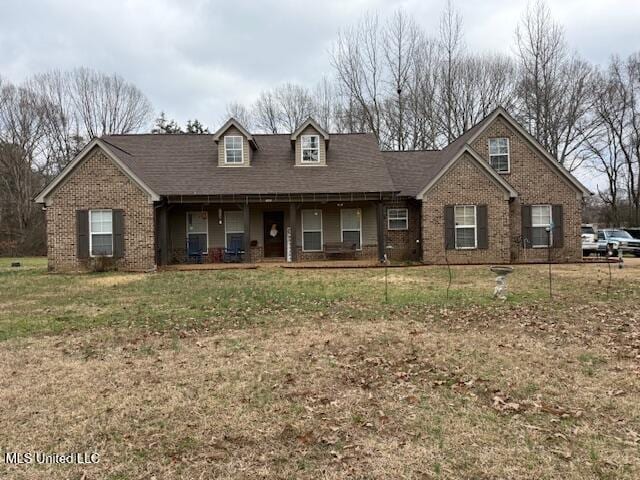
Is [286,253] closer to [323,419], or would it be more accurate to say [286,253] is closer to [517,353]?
[517,353]

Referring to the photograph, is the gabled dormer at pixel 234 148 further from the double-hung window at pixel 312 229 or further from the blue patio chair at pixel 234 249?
the double-hung window at pixel 312 229

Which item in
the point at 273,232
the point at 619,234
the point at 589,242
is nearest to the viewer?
the point at 273,232

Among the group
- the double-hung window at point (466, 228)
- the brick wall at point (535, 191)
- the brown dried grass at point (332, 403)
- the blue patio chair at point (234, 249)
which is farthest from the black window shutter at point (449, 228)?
the brown dried grass at point (332, 403)

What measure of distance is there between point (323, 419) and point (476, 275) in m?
10.8

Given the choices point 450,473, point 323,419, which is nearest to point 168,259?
point 323,419

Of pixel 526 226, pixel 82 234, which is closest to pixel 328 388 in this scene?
pixel 82 234

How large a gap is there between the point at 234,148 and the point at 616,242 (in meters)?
19.6

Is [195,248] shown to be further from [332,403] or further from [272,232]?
[332,403]

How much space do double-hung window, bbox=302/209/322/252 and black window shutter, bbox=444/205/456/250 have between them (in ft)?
17.4

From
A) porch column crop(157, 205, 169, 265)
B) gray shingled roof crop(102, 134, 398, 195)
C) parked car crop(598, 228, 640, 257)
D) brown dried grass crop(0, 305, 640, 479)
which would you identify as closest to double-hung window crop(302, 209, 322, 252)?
gray shingled roof crop(102, 134, 398, 195)

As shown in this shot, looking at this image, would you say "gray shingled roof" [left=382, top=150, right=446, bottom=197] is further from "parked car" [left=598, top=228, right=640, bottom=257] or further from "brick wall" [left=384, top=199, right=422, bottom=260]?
"parked car" [left=598, top=228, right=640, bottom=257]

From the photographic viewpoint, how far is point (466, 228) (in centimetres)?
1733

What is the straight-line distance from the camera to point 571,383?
4.50m

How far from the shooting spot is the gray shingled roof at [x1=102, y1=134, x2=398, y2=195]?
17.5 metres
